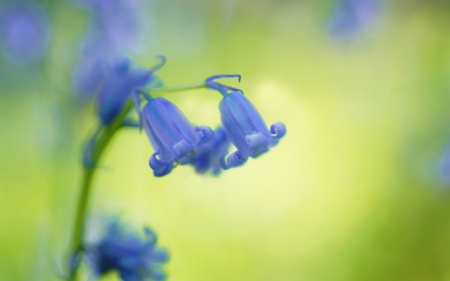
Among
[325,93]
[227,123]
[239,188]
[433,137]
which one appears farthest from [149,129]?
[433,137]

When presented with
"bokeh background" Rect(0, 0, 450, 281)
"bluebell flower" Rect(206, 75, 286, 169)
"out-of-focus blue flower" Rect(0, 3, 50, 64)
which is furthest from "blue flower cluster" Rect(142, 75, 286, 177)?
"out-of-focus blue flower" Rect(0, 3, 50, 64)

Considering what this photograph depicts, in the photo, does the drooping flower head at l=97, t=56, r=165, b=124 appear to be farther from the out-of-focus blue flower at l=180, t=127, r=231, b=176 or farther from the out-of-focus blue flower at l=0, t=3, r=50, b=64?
the out-of-focus blue flower at l=0, t=3, r=50, b=64

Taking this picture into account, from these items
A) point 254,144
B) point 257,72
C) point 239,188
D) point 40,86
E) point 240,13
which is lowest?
point 254,144

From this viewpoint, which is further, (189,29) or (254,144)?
(189,29)

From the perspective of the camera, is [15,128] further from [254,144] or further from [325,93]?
[325,93]

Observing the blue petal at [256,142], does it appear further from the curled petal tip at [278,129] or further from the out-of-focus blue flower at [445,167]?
the out-of-focus blue flower at [445,167]

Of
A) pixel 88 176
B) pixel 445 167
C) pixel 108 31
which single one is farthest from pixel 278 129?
pixel 445 167

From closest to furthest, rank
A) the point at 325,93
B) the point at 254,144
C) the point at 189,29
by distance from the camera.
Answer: the point at 254,144 < the point at 189,29 < the point at 325,93
